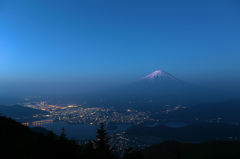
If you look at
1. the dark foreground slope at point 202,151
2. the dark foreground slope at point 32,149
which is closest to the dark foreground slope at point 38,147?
the dark foreground slope at point 32,149

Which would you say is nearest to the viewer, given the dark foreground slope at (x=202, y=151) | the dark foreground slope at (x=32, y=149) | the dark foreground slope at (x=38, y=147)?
the dark foreground slope at (x=32, y=149)

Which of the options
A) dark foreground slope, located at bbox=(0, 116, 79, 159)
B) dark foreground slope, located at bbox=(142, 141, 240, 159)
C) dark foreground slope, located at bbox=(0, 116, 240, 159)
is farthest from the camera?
dark foreground slope, located at bbox=(142, 141, 240, 159)

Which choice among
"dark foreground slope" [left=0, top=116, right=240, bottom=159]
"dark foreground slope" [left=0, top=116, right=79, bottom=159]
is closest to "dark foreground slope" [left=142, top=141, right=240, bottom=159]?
"dark foreground slope" [left=0, top=116, right=240, bottom=159]

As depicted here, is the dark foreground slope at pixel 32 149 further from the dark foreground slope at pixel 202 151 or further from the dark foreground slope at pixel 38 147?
the dark foreground slope at pixel 202 151

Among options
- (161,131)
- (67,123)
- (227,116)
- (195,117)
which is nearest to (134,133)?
(161,131)

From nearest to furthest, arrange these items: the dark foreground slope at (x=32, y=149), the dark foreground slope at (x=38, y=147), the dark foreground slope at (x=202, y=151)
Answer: the dark foreground slope at (x=32, y=149), the dark foreground slope at (x=38, y=147), the dark foreground slope at (x=202, y=151)

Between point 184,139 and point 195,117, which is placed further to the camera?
point 195,117

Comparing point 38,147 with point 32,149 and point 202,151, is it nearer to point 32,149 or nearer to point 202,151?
point 32,149

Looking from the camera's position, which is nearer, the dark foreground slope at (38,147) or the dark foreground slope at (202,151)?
the dark foreground slope at (38,147)

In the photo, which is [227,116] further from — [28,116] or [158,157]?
[28,116]

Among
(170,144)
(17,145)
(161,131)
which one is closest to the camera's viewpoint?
(17,145)

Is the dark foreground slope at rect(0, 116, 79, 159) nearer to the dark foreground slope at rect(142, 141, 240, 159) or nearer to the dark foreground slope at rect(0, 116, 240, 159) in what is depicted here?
the dark foreground slope at rect(0, 116, 240, 159)
